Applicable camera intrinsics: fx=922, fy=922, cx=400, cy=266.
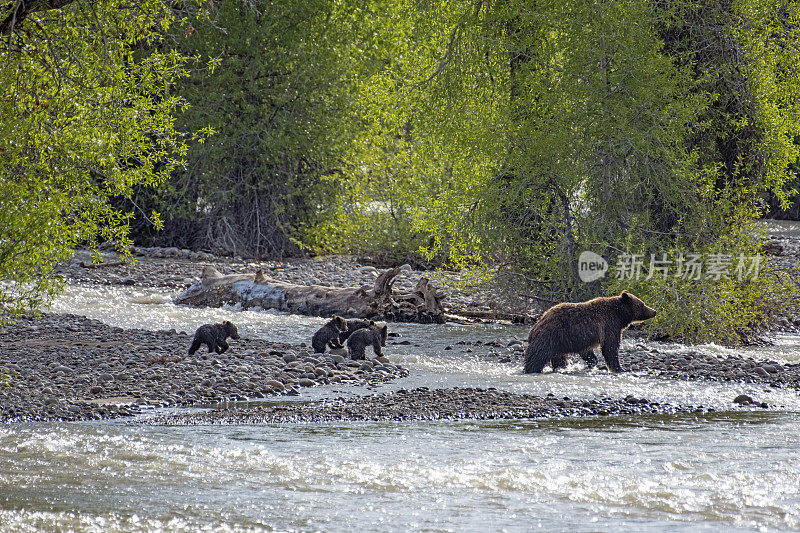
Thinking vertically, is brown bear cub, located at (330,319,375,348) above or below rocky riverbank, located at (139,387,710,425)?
above

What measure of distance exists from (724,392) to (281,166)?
16.4 m

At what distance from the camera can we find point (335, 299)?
49.5ft

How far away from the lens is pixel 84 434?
24.5 ft

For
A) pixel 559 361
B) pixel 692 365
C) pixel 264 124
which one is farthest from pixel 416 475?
pixel 264 124

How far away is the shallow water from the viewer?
5.46m

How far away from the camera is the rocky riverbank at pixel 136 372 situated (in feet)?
28.2

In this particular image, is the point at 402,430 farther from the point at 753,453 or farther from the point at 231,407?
the point at 753,453

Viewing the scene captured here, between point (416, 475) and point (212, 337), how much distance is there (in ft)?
18.3

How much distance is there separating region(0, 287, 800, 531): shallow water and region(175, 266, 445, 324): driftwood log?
653 cm

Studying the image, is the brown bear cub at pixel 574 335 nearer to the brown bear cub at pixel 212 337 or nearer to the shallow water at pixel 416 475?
the shallow water at pixel 416 475

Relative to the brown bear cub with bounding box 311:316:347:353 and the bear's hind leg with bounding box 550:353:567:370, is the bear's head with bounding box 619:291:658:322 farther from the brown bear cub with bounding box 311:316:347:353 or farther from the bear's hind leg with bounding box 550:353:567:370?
the brown bear cub with bounding box 311:316:347:353

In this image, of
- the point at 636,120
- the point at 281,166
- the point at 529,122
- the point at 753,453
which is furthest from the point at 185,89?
the point at 753,453

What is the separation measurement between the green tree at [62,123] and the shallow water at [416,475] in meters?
1.63

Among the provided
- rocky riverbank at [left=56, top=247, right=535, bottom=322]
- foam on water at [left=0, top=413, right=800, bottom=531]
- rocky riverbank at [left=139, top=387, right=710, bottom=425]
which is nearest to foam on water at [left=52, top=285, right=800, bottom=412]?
rocky riverbank at [left=139, top=387, right=710, bottom=425]
